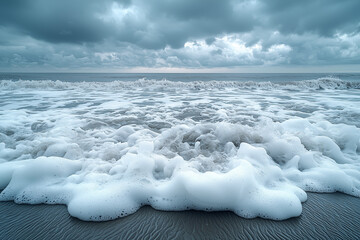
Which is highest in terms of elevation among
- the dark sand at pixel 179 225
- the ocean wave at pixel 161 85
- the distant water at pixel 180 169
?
the ocean wave at pixel 161 85

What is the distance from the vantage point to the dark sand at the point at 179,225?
195 cm

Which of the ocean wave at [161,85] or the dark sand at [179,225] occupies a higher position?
the ocean wave at [161,85]

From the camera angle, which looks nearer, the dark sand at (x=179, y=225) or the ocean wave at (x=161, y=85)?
the dark sand at (x=179, y=225)

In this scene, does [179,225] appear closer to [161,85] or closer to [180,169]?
[180,169]

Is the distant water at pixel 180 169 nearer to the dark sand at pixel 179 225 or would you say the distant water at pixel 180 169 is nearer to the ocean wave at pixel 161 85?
the dark sand at pixel 179 225

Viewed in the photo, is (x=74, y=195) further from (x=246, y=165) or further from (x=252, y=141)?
(x=252, y=141)

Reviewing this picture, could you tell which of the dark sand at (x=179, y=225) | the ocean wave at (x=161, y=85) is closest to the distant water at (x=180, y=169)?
the dark sand at (x=179, y=225)

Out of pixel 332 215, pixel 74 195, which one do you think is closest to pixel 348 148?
pixel 332 215

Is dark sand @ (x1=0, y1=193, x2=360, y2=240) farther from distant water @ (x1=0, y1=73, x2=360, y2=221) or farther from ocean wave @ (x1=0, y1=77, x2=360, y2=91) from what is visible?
ocean wave @ (x1=0, y1=77, x2=360, y2=91)

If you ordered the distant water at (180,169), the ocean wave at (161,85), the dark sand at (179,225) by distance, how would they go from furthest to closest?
1. the ocean wave at (161,85)
2. the distant water at (180,169)
3. the dark sand at (179,225)

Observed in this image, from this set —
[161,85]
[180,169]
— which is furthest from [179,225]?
[161,85]

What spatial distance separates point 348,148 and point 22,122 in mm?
8057

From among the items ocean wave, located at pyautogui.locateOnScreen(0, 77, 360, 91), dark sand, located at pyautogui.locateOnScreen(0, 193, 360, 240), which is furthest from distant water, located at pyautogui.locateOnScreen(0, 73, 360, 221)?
ocean wave, located at pyautogui.locateOnScreen(0, 77, 360, 91)

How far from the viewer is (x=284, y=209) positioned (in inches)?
88.2
